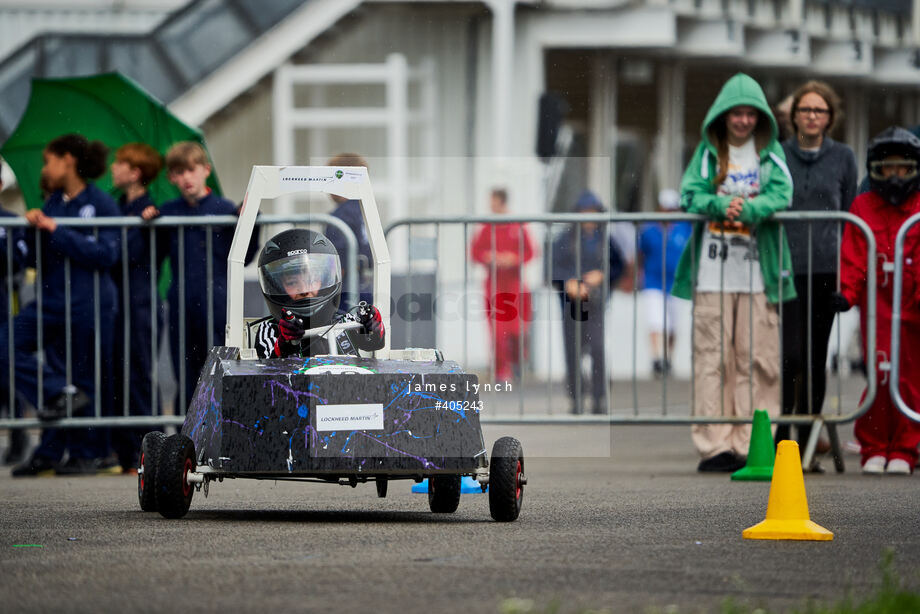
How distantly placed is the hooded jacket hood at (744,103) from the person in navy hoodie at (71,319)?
11.4 ft

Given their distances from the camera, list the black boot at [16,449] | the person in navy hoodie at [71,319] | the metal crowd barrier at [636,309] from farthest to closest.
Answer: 1. the black boot at [16,449]
2. the person in navy hoodie at [71,319]
3. the metal crowd barrier at [636,309]

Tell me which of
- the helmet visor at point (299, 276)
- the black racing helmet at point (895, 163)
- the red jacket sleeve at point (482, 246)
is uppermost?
the black racing helmet at point (895, 163)

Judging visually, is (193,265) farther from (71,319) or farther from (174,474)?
(174,474)

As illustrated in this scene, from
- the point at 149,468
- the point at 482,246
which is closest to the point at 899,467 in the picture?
the point at 149,468

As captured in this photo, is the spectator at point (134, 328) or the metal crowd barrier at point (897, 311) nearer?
the metal crowd barrier at point (897, 311)

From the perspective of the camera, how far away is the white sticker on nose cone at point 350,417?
711 cm

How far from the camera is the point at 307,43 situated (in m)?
21.1

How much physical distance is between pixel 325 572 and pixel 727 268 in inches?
213

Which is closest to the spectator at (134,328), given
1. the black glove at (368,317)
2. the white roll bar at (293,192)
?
the white roll bar at (293,192)

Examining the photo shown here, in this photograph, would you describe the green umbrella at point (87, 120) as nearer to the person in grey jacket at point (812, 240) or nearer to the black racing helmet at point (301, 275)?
the person in grey jacket at point (812, 240)

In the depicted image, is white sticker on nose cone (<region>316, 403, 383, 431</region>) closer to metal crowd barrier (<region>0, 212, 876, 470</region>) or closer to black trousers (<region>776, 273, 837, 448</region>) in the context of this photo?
metal crowd barrier (<region>0, 212, 876, 470</region>)

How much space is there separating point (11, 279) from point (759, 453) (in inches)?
171

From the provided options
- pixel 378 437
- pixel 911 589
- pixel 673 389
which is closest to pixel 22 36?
pixel 673 389

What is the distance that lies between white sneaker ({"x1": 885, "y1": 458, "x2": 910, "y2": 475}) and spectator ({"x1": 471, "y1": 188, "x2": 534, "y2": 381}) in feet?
7.10
